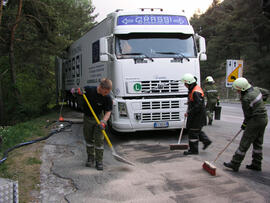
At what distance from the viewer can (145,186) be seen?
14.3 feet

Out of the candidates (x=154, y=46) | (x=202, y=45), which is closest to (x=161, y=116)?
(x=154, y=46)

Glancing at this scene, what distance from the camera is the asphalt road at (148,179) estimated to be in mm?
3997

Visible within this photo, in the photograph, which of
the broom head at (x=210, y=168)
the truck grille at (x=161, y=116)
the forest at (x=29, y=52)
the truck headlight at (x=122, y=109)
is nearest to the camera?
the broom head at (x=210, y=168)

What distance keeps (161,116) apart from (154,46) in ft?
6.15

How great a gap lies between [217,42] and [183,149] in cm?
3792

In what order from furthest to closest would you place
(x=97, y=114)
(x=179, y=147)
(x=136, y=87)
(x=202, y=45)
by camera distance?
(x=202, y=45) < (x=136, y=87) < (x=179, y=147) < (x=97, y=114)

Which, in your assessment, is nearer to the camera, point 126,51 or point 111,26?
point 126,51

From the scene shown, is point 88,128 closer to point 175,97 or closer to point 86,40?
point 175,97

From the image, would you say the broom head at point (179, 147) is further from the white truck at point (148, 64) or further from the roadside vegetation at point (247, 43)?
the roadside vegetation at point (247, 43)

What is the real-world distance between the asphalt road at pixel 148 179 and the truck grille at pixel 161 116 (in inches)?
32.8

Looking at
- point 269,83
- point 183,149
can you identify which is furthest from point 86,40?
point 269,83

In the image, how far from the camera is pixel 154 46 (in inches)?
302

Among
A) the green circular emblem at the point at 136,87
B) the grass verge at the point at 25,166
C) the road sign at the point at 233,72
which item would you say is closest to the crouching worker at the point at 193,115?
the green circular emblem at the point at 136,87

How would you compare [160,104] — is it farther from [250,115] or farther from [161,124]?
[250,115]
